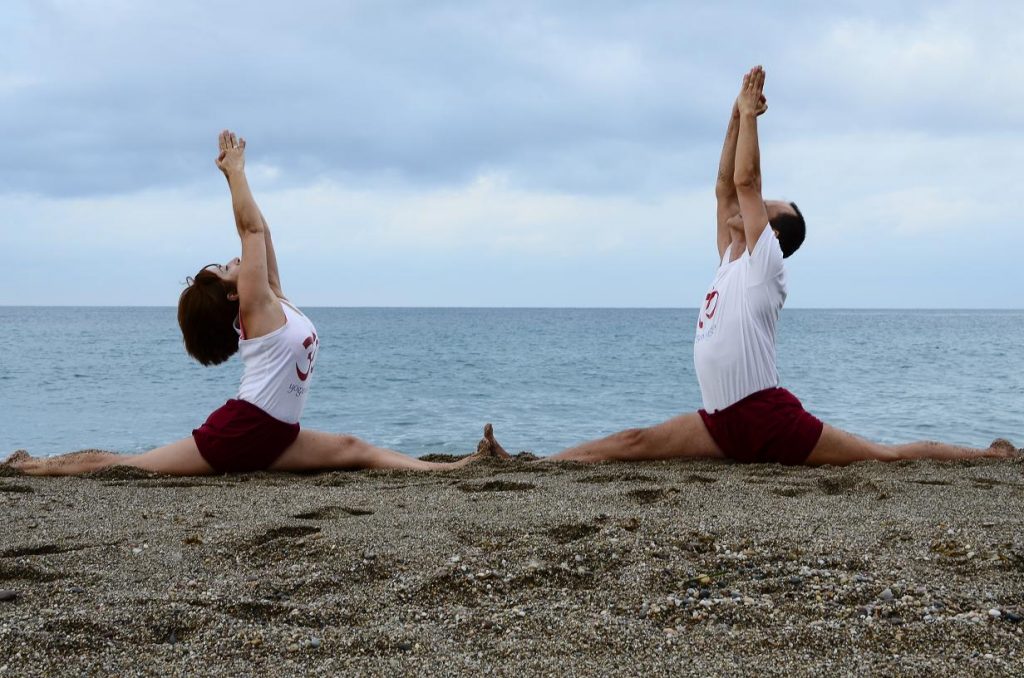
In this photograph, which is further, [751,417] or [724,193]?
[724,193]

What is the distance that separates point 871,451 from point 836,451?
30 cm

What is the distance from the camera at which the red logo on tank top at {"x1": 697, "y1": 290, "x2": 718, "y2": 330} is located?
5.43m

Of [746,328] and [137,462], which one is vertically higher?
[746,328]

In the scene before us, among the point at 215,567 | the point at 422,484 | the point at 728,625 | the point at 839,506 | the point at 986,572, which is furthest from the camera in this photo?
the point at 422,484

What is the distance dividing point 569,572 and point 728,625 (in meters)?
0.64

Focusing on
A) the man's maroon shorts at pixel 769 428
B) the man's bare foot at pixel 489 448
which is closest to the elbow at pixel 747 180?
the man's maroon shorts at pixel 769 428

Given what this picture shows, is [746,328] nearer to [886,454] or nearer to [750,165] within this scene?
[750,165]

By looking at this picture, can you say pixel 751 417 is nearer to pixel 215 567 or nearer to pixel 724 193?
pixel 724 193

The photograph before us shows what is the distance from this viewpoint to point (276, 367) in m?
5.36

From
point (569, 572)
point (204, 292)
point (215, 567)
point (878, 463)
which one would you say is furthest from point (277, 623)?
point (878, 463)

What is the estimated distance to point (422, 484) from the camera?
203 inches

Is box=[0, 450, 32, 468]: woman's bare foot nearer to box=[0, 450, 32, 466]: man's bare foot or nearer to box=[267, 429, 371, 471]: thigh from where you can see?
box=[0, 450, 32, 466]: man's bare foot

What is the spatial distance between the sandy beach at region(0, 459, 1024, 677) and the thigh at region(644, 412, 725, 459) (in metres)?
1.07

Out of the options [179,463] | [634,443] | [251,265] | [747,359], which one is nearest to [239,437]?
[179,463]
